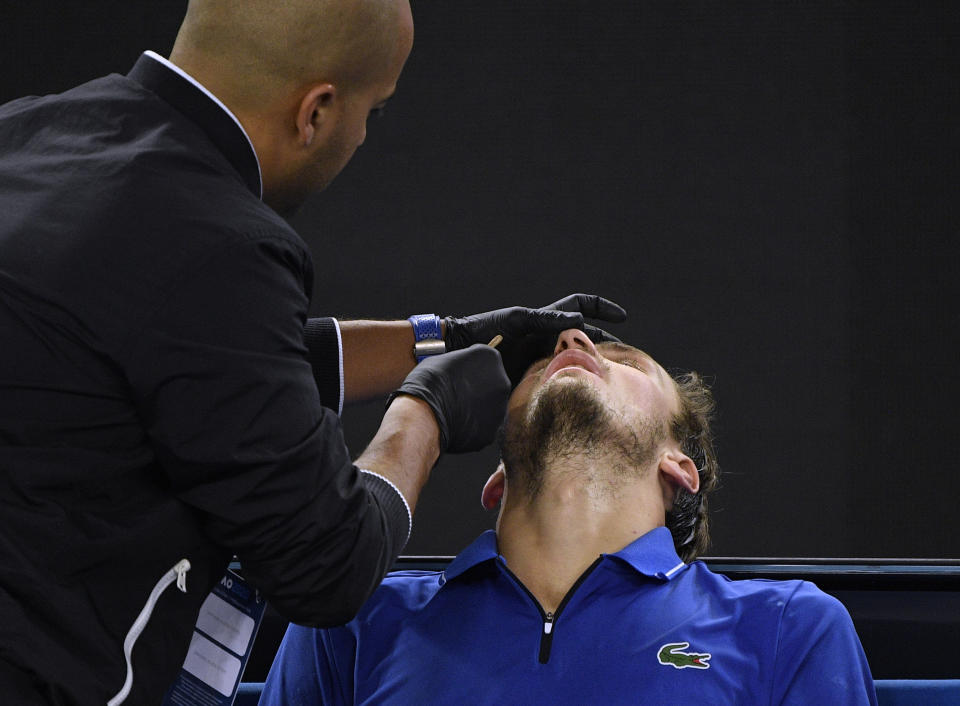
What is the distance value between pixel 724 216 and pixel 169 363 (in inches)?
66.0

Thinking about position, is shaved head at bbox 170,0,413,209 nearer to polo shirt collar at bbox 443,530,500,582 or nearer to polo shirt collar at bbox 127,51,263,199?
polo shirt collar at bbox 127,51,263,199

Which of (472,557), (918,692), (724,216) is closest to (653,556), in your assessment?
(472,557)

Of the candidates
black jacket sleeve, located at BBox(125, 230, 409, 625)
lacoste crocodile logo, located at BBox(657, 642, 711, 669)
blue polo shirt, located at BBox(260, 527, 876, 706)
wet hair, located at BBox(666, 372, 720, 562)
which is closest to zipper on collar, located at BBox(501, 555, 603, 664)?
blue polo shirt, located at BBox(260, 527, 876, 706)

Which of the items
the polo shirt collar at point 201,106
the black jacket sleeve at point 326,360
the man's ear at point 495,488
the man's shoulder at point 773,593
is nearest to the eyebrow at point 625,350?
the man's ear at point 495,488

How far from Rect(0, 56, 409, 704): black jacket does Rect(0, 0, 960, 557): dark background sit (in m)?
1.39

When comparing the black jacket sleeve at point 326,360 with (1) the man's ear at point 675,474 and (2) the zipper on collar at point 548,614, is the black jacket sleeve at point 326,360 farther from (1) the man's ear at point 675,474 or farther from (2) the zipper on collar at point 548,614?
(1) the man's ear at point 675,474

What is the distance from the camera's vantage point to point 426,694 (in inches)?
52.5

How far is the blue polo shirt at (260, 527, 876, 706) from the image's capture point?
4.13ft

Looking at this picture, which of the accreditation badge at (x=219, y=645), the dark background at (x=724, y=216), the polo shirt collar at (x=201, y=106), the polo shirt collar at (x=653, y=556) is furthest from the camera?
the dark background at (x=724, y=216)

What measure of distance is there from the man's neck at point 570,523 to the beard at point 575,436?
0.05 ft

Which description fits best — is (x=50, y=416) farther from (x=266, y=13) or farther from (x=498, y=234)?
(x=498, y=234)

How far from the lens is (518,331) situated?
1.70 metres

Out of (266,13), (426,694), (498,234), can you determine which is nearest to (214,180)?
(266,13)

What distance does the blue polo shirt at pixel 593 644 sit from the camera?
1259mm
